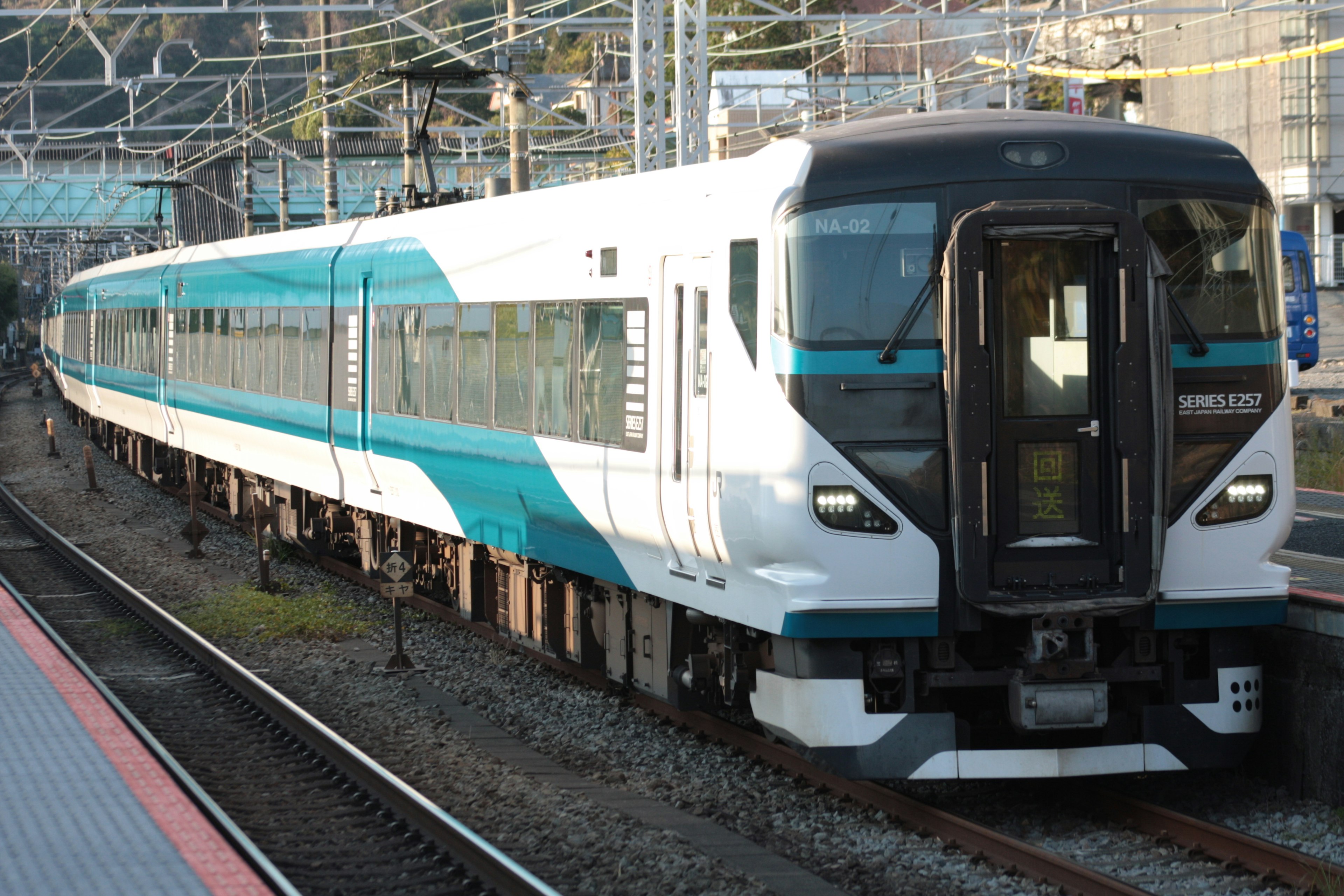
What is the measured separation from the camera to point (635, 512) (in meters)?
8.48

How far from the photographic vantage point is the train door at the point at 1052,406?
22.2ft

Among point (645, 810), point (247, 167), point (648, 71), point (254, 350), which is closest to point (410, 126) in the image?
point (648, 71)

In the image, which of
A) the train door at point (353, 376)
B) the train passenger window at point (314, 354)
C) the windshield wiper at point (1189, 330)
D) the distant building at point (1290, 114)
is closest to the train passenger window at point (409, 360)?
the train door at point (353, 376)

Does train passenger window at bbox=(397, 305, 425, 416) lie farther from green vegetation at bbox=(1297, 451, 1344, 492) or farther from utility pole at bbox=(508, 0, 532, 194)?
green vegetation at bbox=(1297, 451, 1344, 492)

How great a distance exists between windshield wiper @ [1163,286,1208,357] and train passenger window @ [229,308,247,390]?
12655mm

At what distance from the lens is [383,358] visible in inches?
513

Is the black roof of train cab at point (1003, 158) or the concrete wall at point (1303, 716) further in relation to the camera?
the concrete wall at point (1303, 716)

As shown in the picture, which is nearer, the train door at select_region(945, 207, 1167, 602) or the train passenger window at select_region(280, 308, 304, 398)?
the train door at select_region(945, 207, 1167, 602)

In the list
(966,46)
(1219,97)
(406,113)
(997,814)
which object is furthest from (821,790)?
(966,46)

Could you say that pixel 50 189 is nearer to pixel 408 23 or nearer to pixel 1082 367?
pixel 408 23

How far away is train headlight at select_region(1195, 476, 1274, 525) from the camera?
7.09m

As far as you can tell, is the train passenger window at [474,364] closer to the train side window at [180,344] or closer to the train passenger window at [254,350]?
the train passenger window at [254,350]

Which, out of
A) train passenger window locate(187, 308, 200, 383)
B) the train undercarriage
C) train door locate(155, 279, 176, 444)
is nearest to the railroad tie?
the train undercarriage

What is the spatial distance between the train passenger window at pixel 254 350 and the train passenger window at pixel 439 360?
226 inches
